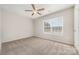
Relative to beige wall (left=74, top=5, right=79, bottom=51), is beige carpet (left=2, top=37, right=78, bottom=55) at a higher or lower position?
lower

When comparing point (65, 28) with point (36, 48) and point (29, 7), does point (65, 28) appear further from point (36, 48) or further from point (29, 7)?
point (29, 7)

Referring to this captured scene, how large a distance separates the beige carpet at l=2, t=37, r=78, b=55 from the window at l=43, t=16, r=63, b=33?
0.26 meters

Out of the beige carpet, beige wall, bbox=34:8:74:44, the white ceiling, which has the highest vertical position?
the white ceiling

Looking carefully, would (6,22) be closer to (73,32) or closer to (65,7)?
(65,7)

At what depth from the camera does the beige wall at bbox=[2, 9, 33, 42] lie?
5.60 feet

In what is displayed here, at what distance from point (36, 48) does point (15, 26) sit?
0.65m

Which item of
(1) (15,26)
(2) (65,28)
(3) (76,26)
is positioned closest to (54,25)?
(2) (65,28)

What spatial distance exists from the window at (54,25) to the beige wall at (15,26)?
35 centimetres

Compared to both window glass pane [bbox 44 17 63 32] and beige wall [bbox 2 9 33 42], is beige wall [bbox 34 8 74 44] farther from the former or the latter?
beige wall [bbox 2 9 33 42]

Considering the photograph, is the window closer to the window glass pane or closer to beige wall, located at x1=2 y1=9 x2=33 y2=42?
the window glass pane

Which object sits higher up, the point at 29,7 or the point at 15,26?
the point at 29,7

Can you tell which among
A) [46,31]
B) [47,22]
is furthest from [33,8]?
[46,31]

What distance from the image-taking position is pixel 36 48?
1813 millimetres

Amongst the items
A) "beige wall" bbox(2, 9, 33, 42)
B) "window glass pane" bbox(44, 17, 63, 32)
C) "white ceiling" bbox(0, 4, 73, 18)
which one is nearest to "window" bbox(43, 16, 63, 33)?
"window glass pane" bbox(44, 17, 63, 32)
